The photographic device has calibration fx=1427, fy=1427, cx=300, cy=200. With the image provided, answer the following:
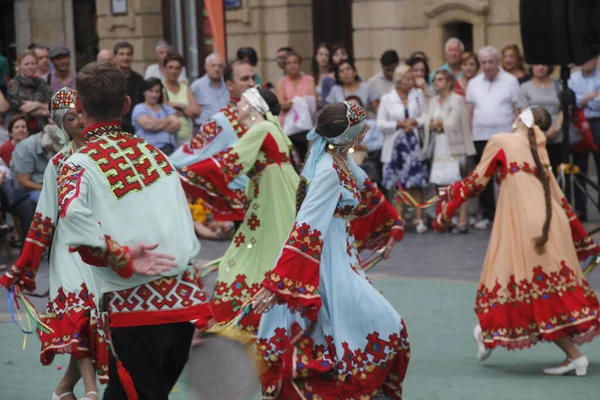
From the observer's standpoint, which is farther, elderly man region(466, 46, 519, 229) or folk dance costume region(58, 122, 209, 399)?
elderly man region(466, 46, 519, 229)

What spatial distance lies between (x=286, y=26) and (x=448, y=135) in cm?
800

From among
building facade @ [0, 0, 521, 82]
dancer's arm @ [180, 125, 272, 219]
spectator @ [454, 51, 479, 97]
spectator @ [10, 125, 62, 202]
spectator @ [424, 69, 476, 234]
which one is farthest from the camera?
building facade @ [0, 0, 521, 82]

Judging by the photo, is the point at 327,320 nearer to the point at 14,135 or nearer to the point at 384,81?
the point at 14,135

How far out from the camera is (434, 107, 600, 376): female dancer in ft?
26.0

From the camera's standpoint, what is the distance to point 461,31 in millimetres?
19547

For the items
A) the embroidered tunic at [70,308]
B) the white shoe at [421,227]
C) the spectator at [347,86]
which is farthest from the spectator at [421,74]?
the embroidered tunic at [70,308]

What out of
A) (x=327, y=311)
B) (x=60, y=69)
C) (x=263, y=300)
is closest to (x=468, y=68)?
(x=60, y=69)

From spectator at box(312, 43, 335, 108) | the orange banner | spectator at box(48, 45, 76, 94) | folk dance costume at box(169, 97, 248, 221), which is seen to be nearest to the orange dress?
folk dance costume at box(169, 97, 248, 221)

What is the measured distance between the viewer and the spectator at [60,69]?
14742 mm

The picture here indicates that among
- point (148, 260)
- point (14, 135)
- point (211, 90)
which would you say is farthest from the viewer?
point (211, 90)

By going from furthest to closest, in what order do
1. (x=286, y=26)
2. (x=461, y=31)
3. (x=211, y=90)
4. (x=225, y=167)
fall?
(x=286, y=26) → (x=461, y=31) → (x=211, y=90) → (x=225, y=167)

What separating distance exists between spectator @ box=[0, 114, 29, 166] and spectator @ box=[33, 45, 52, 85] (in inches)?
53.9

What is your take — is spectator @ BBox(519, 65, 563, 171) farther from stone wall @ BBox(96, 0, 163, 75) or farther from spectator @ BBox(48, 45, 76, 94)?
stone wall @ BBox(96, 0, 163, 75)

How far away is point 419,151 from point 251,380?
9207 millimetres
